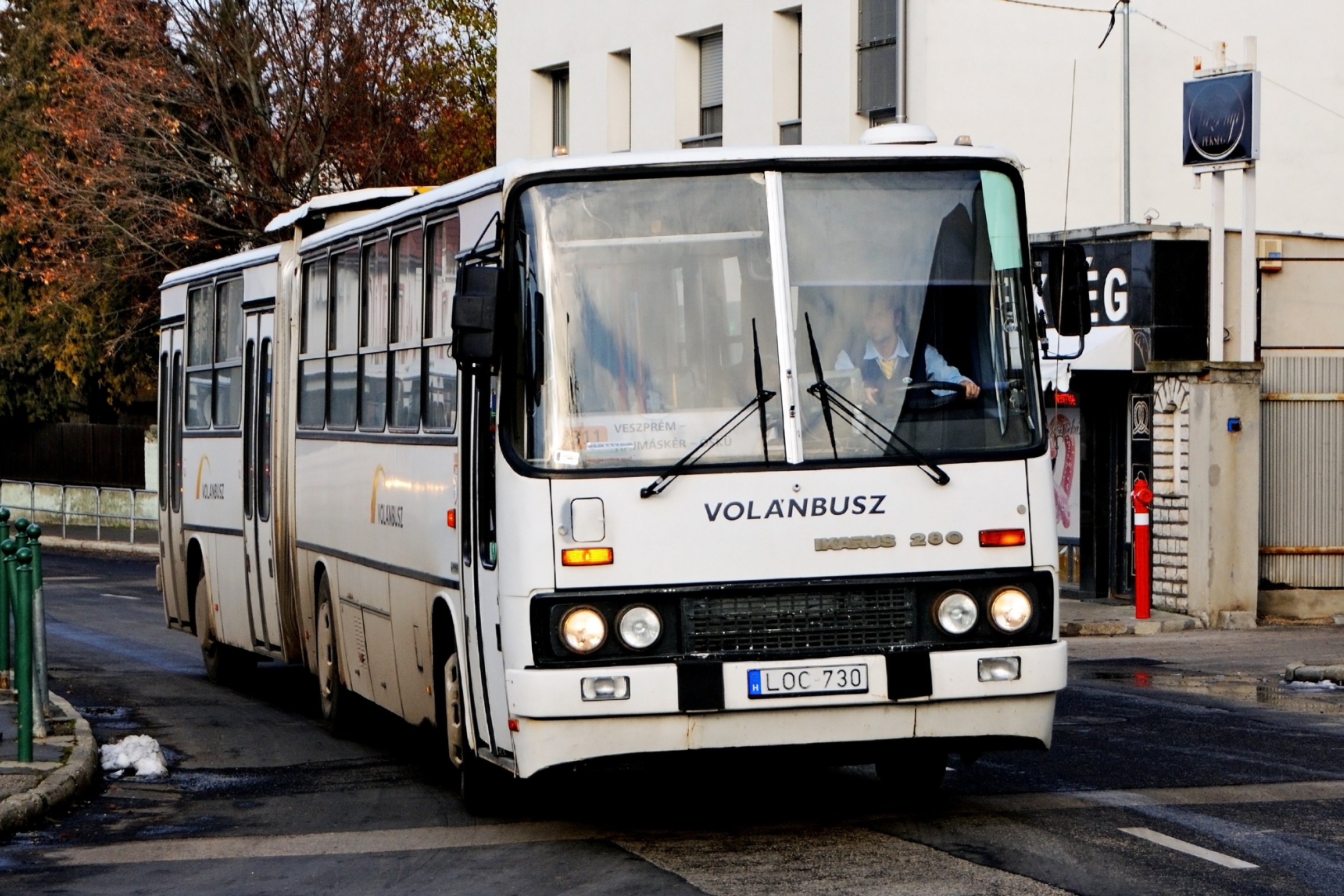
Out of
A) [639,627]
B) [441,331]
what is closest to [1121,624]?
[441,331]

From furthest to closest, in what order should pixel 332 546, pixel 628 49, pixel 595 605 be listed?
pixel 628 49
pixel 332 546
pixel 595 605

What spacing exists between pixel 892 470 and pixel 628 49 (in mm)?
24963

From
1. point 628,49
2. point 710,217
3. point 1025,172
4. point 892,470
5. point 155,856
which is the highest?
point 628,49

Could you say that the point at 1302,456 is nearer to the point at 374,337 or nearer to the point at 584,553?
the point at 374,337

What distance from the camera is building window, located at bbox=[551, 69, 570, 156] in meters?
35.6

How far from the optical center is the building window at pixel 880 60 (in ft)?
88.1

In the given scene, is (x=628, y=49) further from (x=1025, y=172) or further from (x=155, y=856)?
(x=155, y=856)

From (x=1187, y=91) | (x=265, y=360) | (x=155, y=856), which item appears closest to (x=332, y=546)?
(x=265, y=360)

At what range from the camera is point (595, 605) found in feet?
28.1

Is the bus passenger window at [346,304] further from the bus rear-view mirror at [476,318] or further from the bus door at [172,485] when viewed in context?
the bus door at [172,485]

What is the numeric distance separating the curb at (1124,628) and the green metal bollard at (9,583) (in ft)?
32.8

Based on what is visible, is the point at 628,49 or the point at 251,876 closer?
the point at 251,876

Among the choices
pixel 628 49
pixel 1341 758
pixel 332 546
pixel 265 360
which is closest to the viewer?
pixel 1341 758

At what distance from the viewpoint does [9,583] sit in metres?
13.5
